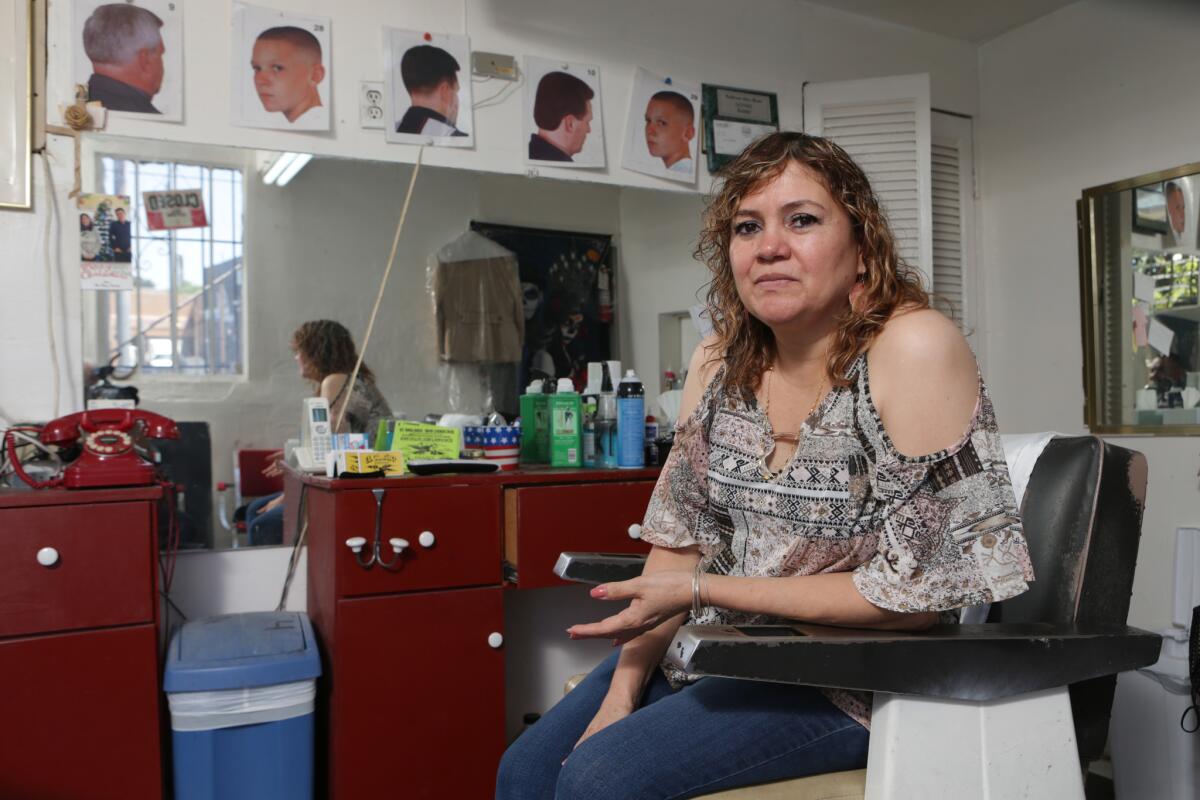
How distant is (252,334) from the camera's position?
2219 millimetres

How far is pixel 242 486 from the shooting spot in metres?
2.21

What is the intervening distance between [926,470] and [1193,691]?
1.22 metres

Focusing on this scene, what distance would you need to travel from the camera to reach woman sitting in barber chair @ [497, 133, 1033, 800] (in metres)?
1.06

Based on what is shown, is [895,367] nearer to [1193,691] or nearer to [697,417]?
[697,417]

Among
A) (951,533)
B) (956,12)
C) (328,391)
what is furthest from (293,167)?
(956,12)

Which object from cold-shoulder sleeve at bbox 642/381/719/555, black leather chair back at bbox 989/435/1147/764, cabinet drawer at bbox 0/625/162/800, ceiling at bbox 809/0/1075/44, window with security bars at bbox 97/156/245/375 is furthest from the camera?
ceiling at bbox 809/0/1075/44

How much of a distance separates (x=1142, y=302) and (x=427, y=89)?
84.3 inches

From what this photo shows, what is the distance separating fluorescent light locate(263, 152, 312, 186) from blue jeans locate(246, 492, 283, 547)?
774mm

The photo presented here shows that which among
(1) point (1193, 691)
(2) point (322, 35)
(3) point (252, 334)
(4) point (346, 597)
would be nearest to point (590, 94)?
A: (2) point (322, 35)

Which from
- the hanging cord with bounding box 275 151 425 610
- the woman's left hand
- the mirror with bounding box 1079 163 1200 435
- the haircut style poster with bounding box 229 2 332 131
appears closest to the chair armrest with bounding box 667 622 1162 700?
the woman's left hand

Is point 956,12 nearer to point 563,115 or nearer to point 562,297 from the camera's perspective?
point 563,115

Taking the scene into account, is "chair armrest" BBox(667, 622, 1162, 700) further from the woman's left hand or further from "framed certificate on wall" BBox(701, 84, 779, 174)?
"framed certificate on wall" BBox(701, 84, 779, 174)

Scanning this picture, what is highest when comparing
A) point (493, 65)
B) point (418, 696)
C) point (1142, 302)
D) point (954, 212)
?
point (493, 65)

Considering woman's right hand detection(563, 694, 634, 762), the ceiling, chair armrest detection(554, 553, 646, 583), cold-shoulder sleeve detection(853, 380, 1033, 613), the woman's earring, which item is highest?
the ceiling
